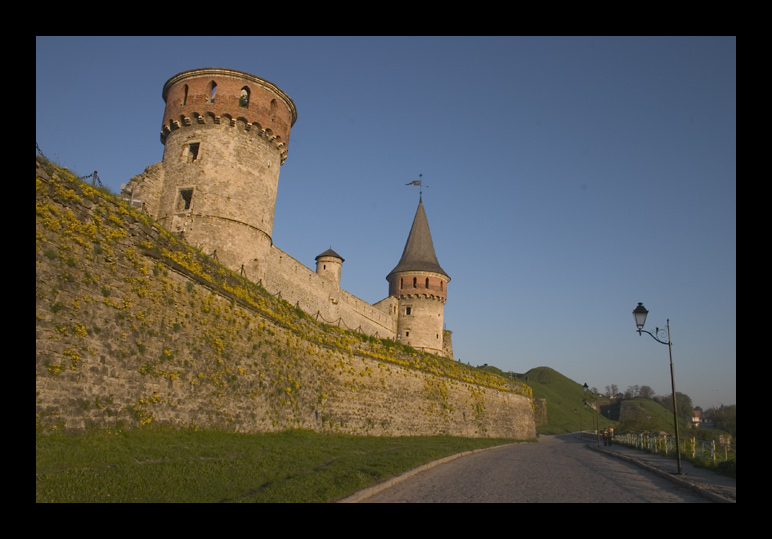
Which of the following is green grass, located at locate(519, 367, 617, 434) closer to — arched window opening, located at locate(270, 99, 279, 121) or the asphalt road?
the asphalt road

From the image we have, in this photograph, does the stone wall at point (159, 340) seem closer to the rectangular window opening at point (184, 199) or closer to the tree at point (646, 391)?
the rectangular window opening at point (184, 199)

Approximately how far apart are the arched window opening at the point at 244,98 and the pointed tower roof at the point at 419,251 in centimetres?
2545

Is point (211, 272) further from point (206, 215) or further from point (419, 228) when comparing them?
point (419, 228)

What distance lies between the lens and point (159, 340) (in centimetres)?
1170

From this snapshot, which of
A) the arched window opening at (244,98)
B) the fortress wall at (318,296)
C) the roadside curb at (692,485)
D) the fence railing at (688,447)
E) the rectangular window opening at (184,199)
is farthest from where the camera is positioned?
the fortress wall at (318,296)

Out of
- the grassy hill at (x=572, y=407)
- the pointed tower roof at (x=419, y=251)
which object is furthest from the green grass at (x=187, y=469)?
the grassy hill at (x=572, y=407)

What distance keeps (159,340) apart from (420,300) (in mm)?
31674

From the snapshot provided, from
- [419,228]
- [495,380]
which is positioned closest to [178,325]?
[495,380]

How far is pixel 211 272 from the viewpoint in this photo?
14.7 m

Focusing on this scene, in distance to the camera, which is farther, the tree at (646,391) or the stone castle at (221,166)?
the tree at (646,391)

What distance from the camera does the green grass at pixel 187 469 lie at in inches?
270

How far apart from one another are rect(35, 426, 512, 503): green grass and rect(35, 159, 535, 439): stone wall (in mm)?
592

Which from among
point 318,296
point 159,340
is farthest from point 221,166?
point 318,296
